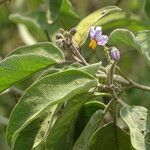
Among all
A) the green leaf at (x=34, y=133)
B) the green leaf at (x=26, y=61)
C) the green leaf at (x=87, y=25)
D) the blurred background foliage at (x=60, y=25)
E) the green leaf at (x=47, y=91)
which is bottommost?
the blurred background foliage at (x=60, y=25)

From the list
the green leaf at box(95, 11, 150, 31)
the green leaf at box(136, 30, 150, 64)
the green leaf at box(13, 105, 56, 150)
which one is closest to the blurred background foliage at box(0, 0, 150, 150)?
the green leaf at box(95, 11, 150, 31)

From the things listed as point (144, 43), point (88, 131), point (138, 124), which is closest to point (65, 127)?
point (88, 131)

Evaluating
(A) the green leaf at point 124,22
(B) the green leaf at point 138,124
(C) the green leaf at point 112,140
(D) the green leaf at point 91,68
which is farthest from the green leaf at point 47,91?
(A) the green leaf at point 124,22

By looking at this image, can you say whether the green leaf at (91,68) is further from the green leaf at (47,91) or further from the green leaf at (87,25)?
the green leaf at (87,25)

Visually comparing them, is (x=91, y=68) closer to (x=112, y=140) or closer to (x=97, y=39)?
(x=97, y=39)

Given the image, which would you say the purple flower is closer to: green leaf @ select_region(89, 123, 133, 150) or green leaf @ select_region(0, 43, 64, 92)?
green leaf @ select_region(0, 43, 64, 92)

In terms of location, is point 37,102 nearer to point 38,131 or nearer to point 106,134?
point 38,131
